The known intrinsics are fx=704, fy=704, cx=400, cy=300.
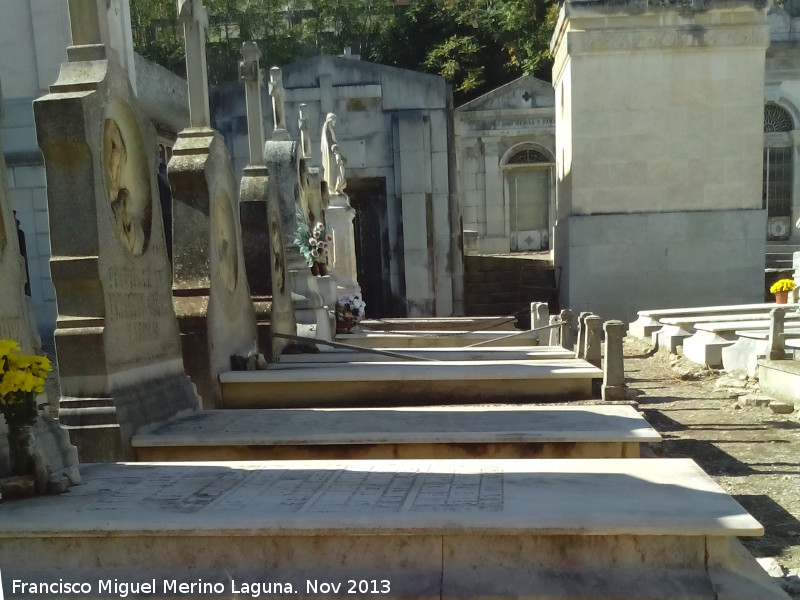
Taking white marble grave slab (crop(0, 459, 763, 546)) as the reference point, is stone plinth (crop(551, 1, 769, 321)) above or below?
above

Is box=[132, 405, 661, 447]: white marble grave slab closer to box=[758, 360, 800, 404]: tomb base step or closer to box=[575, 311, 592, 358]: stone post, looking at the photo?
box=[575, 311, 592, 358]: stone post

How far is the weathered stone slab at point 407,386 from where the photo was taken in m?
5.90

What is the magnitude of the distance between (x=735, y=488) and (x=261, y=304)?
4.80 meters

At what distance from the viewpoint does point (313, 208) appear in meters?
11.4

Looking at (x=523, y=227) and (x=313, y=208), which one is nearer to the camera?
(x=313, y=208)

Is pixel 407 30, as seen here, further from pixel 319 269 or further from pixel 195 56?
pixel 195 56

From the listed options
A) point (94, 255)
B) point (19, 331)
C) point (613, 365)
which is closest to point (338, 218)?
point (613, 365)

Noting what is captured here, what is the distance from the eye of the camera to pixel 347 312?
11.7m

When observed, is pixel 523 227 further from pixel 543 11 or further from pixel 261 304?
pixel 261 304

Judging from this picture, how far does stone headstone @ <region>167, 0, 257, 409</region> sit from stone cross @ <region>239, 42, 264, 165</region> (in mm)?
1703

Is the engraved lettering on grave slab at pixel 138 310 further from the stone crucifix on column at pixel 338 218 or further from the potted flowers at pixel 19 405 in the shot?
the stone crucifix on column at pixel 338 218

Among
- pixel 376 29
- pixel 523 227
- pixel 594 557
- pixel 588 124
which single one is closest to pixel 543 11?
pixel 376 29

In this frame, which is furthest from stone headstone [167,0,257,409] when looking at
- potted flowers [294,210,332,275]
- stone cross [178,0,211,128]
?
potted flowers [294,210,332,275]

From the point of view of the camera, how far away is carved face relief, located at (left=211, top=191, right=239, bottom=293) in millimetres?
5965
